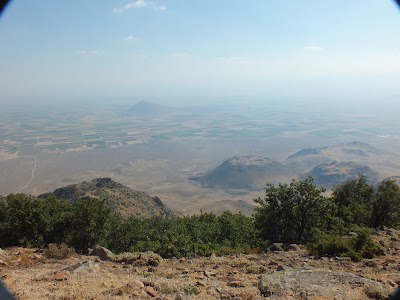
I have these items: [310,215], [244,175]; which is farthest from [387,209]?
[244,175]

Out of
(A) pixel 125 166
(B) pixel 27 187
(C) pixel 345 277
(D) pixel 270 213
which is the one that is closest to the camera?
(C) pixel 345 277

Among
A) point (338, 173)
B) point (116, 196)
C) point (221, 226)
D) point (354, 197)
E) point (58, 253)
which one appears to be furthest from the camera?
point (338, 173)

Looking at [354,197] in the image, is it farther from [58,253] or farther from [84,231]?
[58,253]

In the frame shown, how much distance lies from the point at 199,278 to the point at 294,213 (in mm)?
10854

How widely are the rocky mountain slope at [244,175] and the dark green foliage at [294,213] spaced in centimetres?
14227

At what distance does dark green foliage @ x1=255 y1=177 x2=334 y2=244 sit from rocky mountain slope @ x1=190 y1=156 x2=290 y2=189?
14227 cm

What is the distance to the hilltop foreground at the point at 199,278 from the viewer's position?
751 cm

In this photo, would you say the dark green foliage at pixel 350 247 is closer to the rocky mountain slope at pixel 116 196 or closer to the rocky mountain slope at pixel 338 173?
the rocky mountain slope at pixel 116 196

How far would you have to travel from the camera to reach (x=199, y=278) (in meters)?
9.80

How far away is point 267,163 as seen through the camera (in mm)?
192000

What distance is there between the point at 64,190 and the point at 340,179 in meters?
137

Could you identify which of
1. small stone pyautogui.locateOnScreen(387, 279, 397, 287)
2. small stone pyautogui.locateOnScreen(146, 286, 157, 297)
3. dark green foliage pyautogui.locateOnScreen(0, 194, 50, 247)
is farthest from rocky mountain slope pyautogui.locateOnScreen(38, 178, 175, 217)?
small stone pyautogui.locateOnScreen(387, 279, 397, 287)

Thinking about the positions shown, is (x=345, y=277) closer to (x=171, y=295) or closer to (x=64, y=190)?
(x=171, y=295)

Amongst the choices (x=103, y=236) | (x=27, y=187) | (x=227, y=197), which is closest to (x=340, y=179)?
(x=227, y=197)
